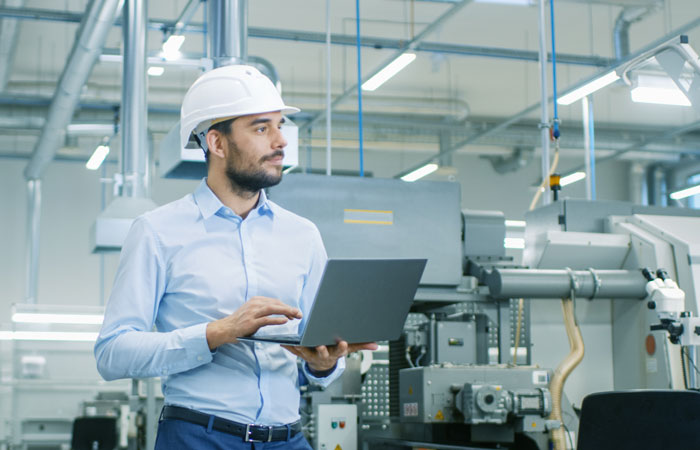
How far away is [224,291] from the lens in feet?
4.95

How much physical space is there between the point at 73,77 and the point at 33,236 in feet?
11.4

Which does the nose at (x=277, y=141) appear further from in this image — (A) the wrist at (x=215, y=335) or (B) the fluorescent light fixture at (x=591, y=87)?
(B) the fluorescent light fixture at (x=591, y=87)

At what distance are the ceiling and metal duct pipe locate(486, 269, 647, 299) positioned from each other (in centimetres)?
449

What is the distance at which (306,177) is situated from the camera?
3.38m

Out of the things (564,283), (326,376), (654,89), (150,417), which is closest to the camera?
(326,376)

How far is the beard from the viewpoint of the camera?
158cm

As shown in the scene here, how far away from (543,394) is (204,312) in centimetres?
198

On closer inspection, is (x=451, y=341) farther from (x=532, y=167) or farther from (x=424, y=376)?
(x=532, y=167)

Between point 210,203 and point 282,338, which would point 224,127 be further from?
point 282,338

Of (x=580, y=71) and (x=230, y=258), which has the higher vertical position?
(x=580, y=71)

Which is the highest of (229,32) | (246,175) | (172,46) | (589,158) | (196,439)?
(172,46)

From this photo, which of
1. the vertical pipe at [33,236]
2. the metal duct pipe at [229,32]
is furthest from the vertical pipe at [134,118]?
the vertical pipe at [33,236]

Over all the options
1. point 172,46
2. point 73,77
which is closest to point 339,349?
point 172,46

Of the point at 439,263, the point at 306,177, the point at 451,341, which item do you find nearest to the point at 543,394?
the point at 451,341
